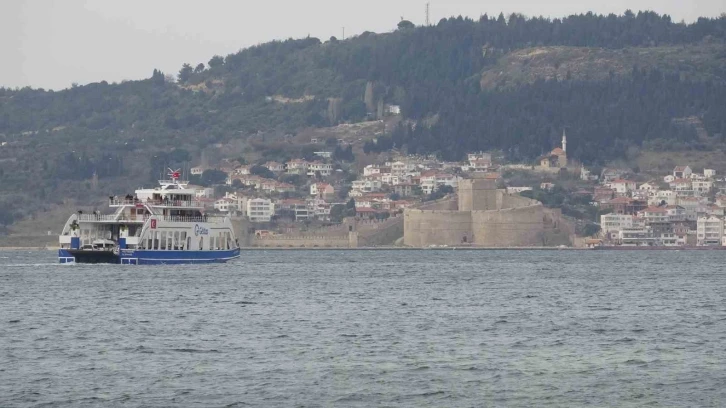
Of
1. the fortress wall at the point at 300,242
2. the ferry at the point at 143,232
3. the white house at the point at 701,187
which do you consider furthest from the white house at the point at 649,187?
the ferry at the point at 143,232

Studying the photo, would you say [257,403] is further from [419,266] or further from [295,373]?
[419,266]

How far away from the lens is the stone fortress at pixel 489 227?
147375 mm

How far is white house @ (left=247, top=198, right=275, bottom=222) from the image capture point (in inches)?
6683

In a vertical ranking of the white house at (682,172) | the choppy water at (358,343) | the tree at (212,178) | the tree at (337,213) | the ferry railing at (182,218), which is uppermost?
the tree at (212,178)

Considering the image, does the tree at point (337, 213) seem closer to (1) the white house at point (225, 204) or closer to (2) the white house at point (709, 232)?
(1) the white house at point (225, 204)

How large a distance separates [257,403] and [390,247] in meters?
120

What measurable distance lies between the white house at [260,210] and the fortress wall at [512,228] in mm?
29385

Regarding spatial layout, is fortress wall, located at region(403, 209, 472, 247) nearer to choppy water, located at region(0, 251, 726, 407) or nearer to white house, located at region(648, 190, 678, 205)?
white house, located at region(648, 190, 678, 205)

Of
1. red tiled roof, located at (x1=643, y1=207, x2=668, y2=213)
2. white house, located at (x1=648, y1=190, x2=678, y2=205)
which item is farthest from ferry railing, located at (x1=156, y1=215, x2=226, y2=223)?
white house, located at (x1=648, y1=190, x2=678, y2=205)

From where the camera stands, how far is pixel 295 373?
3509 centimetres

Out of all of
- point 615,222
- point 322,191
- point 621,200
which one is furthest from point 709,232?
point 322,191

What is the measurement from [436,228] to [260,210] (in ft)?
93.8

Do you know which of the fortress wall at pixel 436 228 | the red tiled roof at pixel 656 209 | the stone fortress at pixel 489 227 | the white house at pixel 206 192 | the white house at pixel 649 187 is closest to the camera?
the stone fortress at pixel 489 227

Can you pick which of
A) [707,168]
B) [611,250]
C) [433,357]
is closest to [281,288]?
[433,357]
